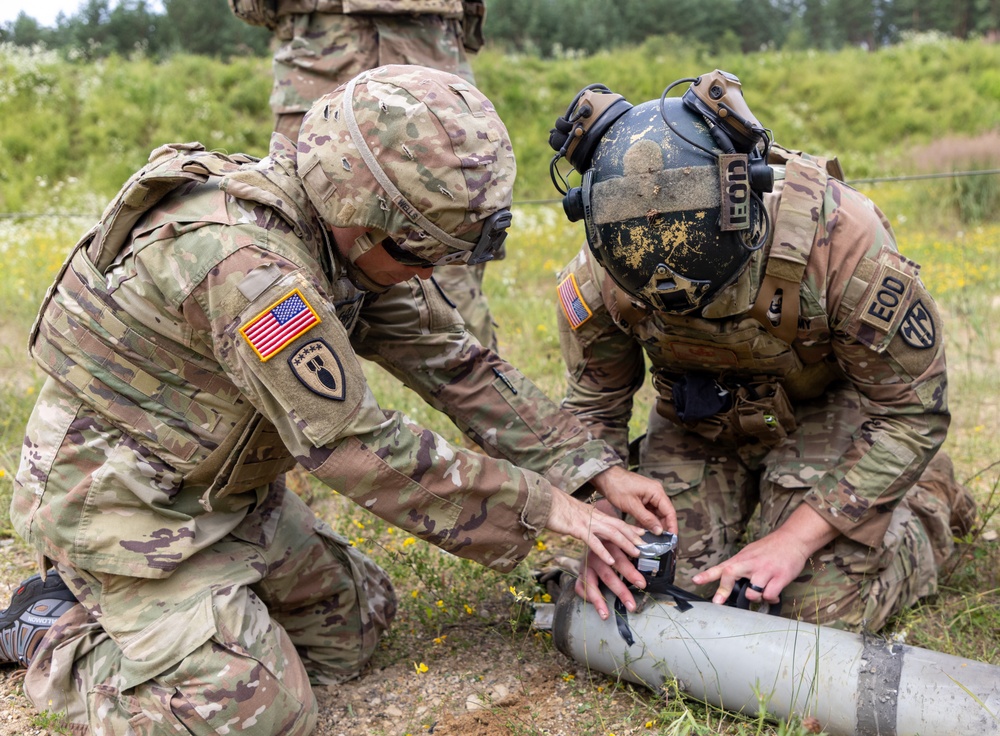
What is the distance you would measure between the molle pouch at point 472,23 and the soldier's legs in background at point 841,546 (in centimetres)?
272

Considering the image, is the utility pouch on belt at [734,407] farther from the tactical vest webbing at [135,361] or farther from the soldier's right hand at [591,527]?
the tactical vest webbing at [135,361]

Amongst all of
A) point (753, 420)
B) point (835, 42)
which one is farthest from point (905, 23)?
point (753, 420)

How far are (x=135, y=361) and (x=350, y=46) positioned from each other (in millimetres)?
2483

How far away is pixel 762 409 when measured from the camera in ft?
10.4

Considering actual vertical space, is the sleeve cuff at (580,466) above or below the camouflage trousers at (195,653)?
above

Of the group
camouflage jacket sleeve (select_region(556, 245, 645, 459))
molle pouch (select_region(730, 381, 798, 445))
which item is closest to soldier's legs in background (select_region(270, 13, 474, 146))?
camouflage jacket sleeve (select_region(556, 245, 645, 459))

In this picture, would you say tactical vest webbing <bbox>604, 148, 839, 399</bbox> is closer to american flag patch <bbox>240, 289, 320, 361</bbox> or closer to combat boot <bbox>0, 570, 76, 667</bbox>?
american flag patch <bbox>240, 289, 320, 361</bbox>

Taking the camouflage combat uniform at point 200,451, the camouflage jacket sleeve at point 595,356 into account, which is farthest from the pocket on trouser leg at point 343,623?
the camouflage jacket sleeve at point 595,356

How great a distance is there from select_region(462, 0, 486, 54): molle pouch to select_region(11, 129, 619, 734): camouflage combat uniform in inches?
100

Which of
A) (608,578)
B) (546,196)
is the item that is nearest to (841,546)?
(608,578)

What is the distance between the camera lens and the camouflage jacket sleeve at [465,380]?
298 centimetres

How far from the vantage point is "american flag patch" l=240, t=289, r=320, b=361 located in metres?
2.21

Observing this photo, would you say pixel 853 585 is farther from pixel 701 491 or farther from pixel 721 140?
pixel 721 140

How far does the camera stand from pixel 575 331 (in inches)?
128
